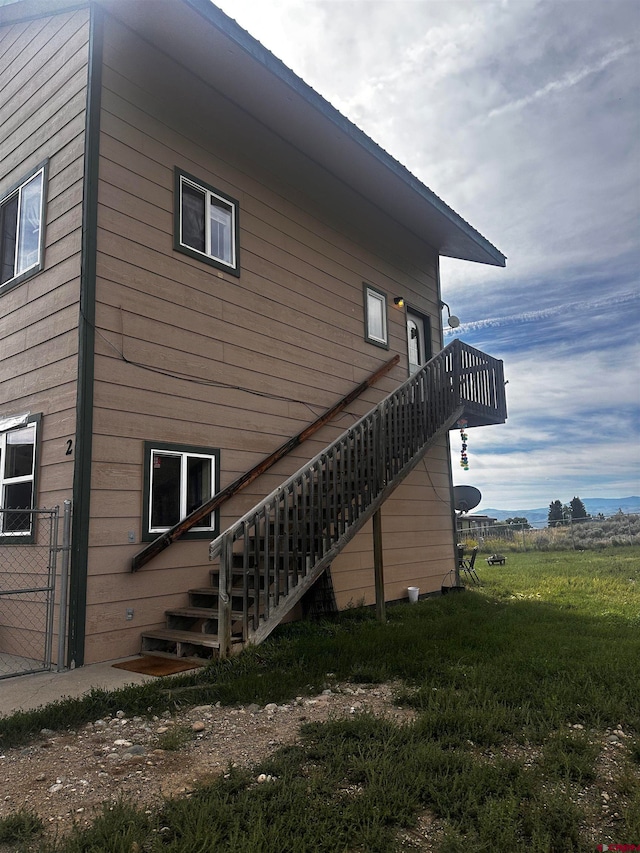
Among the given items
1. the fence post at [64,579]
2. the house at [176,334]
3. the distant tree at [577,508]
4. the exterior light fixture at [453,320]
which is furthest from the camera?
the distant tree at [577,508]

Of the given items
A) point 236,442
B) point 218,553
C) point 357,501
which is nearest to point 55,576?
point 218,553

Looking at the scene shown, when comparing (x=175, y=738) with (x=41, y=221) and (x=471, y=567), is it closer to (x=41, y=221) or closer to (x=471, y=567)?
(x=41, y=221)

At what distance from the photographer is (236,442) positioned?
7516 millimetres

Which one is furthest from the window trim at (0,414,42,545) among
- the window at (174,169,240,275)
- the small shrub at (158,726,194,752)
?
the small shrub at (158,726,194,752)

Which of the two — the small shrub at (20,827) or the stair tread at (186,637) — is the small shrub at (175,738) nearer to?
the small shrub at (20,827)

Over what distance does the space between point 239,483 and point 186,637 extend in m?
2.11

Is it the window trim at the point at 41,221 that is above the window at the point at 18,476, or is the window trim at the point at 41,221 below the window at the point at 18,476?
above

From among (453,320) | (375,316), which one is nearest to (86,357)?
(375,316)

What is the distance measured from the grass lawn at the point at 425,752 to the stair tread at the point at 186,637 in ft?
1.00

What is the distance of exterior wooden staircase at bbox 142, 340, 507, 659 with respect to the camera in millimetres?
5707

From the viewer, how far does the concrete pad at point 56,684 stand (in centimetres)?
446

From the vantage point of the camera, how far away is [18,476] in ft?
21.7

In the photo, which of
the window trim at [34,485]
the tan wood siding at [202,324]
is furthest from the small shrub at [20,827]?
the window trim at [34,485]

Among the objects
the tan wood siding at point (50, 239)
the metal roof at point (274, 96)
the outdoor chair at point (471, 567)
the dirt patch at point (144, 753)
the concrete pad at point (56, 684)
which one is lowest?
the dirt patch at point (144, 753)
